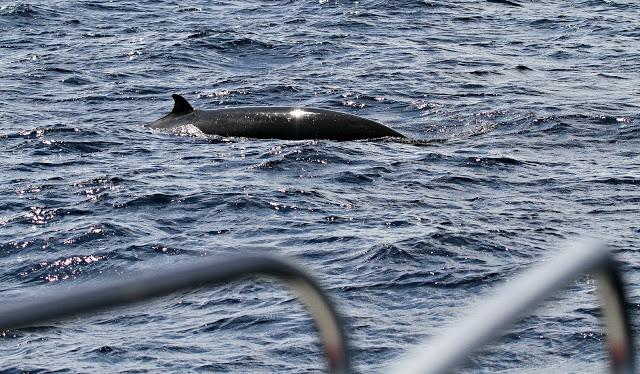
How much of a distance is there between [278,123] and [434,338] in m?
13.5

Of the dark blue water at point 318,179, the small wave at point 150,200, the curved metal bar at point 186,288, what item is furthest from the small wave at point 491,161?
the curved metal bar at point 186,288

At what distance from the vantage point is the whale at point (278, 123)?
51.2ft

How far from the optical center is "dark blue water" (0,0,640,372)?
911 centimetres

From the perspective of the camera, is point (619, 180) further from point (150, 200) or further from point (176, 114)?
point (176, 114)

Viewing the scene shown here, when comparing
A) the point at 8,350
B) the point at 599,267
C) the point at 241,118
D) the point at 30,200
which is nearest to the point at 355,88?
the point at 241,118

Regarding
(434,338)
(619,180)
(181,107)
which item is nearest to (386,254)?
(619,180)

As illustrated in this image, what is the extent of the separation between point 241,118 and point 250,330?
718cm

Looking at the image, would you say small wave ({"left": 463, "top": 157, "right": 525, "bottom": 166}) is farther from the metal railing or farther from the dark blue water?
the metal railing

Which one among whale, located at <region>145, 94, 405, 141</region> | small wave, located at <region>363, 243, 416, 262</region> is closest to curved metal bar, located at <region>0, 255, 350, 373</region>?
small wave, located at <region>363, 243, 416, 262</region>

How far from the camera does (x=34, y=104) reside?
1811 cm

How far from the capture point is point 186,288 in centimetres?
Result: 226

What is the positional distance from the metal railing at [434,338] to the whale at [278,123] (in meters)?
12.9

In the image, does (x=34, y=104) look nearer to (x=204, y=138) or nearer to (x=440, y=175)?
(x=204, y=138)

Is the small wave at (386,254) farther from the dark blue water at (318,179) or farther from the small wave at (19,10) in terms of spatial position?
the small wave at (19,10)
